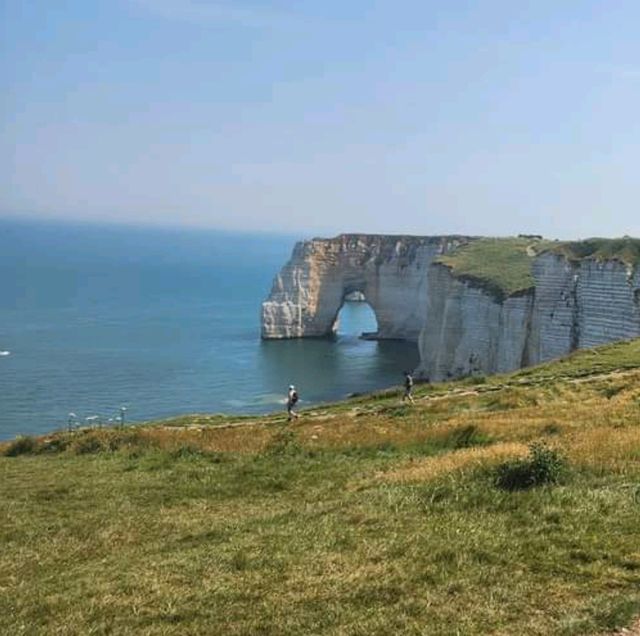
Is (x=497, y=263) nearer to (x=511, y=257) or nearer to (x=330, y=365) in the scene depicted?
(x=511, y=257)

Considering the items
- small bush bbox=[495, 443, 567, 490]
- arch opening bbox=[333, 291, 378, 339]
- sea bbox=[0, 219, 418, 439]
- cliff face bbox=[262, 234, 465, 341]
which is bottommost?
arch opening bbox=[333, 291, 378, 339]

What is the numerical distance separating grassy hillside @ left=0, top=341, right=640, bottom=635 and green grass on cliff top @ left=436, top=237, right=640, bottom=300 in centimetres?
4536

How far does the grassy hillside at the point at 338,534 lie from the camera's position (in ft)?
26.6

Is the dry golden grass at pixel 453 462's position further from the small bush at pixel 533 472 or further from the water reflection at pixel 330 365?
the water reflection at pixel 330 365

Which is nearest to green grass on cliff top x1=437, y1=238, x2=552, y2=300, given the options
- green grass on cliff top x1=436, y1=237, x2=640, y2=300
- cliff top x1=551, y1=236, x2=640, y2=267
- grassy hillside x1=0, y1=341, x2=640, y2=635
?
green grass on cliff top x1=436, y1=237, x2=640, y2=300

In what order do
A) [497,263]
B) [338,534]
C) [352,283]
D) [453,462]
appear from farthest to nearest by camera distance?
[352,283] → [497,263] → [453,462] → [338,534]

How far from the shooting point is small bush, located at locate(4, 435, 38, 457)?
2392cm

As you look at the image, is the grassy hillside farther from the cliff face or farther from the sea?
the cliff face

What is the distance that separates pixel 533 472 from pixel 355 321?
418 feet

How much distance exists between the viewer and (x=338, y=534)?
35.3 feet

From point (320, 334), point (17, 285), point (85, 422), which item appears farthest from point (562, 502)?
Answer: point (17, 285)

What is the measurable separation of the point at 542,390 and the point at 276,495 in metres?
14.6

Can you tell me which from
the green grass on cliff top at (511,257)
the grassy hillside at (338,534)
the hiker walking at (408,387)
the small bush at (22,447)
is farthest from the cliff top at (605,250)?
the small bush at (22,447)

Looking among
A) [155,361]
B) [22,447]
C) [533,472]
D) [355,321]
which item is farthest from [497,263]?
[533,472]
